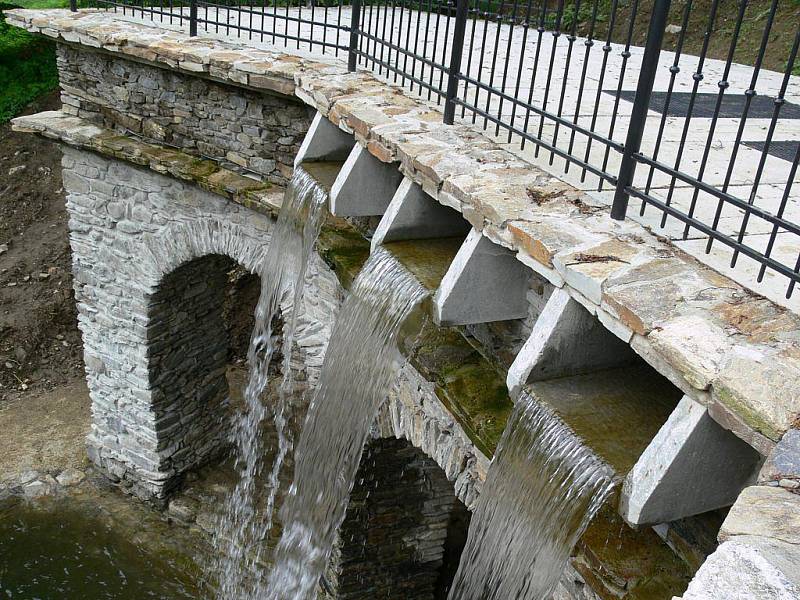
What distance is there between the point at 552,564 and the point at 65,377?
29.4ft

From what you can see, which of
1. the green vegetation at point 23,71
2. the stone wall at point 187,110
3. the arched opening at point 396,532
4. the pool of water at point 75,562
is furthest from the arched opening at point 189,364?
the green vegetation at point 23,71

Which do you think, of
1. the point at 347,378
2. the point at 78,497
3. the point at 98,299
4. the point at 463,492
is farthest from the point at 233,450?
the point at 463,492

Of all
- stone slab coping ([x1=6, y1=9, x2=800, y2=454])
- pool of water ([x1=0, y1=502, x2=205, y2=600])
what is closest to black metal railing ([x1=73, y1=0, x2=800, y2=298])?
stone slab coping ([x1=6, y1=9, x2=800, y2=454])

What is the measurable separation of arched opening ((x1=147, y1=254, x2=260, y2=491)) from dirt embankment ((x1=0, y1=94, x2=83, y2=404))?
2604 millimetres

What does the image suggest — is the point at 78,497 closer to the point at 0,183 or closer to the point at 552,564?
the point at 0,183

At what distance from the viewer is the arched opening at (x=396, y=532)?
598 cm

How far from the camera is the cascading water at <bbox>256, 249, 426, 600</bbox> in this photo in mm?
3771

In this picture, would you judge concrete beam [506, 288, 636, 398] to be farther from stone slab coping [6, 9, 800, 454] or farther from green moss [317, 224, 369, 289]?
green moss [317, 224, 369, 289]

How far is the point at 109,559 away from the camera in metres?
7.55

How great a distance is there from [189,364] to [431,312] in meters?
5.20

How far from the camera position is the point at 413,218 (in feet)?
13.0

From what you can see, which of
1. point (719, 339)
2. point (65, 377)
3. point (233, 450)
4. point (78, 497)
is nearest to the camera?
point (719, 339)

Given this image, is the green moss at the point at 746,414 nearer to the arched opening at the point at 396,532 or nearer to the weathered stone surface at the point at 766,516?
the weathered stone surface at the point at 766,516

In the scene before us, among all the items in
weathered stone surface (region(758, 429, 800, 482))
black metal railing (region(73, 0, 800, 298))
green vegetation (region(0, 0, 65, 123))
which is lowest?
green vegetation (region(0, 0, 65, 123))
